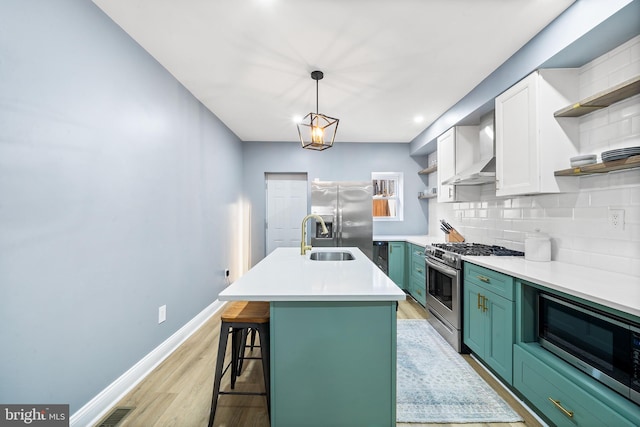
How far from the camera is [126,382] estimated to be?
6.23ft

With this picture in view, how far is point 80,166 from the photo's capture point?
158 centimetres

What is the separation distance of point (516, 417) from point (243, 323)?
174 cm

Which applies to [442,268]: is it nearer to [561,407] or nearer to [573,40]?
[561,407]

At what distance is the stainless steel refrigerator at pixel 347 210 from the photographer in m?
4.26

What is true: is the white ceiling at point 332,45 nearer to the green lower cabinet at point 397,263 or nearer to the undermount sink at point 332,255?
the undermount sink at point 332,255

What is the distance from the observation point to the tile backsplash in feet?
5.41

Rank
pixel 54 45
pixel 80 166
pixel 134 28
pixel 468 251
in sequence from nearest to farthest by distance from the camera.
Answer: pixel 54 45 < pixel 80 166 < pixel 134 28 < pixel 468 251

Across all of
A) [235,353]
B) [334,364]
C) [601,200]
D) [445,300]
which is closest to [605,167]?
[601,200]

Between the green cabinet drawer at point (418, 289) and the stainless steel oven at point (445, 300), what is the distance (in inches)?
12.5

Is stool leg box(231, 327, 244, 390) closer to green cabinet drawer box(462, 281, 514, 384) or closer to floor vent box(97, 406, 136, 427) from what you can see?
floor vent box(97, 406, 136, 427)

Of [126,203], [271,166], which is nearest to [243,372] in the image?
[126,203]

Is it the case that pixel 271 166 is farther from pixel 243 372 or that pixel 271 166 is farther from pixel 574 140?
pixel 574 140

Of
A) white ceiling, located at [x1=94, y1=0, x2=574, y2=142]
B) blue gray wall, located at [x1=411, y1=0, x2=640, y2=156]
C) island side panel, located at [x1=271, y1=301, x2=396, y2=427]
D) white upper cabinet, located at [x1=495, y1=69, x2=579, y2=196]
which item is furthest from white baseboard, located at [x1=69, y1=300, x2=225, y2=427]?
blue gray wall, located at [x1=411, y1=0, x2=640, y2=156]

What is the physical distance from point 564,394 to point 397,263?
2.82 meters
